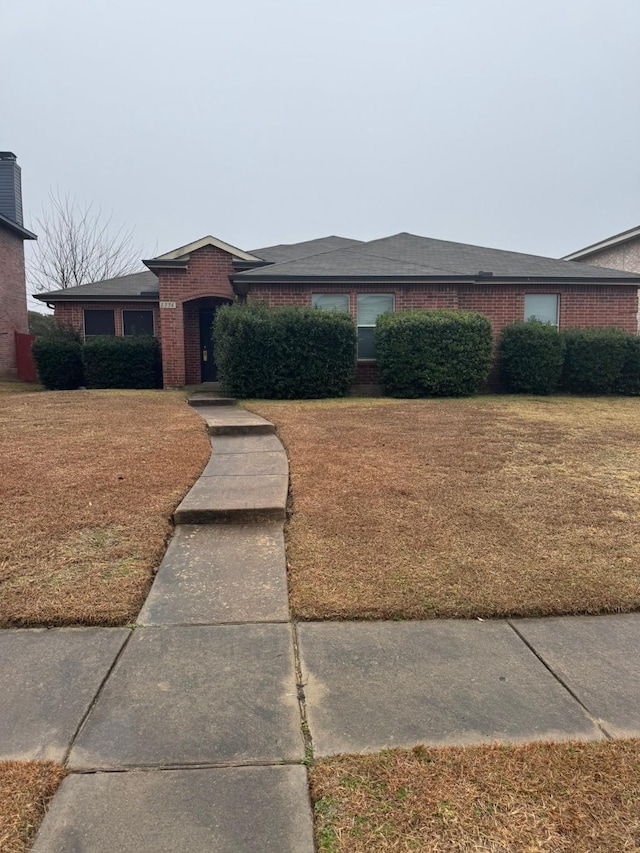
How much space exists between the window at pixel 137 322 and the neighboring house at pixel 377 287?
2209mm

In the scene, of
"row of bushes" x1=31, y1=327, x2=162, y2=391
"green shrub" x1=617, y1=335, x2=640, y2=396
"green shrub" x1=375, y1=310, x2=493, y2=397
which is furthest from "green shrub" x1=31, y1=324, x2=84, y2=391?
"green shrub" x1=617, y1=335, x2=640, y2=396

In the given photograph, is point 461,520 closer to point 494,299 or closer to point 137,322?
point 494,299

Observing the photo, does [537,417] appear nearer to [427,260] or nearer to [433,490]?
[433,490]

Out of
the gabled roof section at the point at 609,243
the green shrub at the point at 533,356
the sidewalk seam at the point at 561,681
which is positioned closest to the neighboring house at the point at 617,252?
the gabled roof section at the point at 609,243

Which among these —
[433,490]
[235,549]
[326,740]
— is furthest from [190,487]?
[326,740]

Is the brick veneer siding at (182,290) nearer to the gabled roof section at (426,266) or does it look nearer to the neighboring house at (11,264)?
the gabled roof section at (426,266)

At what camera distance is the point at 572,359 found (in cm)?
1334

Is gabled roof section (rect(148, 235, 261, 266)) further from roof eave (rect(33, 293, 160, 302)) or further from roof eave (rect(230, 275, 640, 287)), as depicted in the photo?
roof eave (rect(33, 293, 160, 302))

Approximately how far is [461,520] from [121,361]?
528 inches

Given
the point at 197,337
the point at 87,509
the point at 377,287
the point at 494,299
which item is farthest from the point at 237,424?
the point at 494,299

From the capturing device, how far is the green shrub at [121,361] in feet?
51.6

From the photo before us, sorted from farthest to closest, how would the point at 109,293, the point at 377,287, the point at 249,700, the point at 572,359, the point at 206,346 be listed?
the point at 109,293
the point at 206,346
the point at 377,287
the point at 572,359
the point at 249,700

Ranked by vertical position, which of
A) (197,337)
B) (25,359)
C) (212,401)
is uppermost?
(197,337)

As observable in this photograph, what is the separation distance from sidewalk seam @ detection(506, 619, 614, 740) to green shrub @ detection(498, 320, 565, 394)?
11204 millimetres
